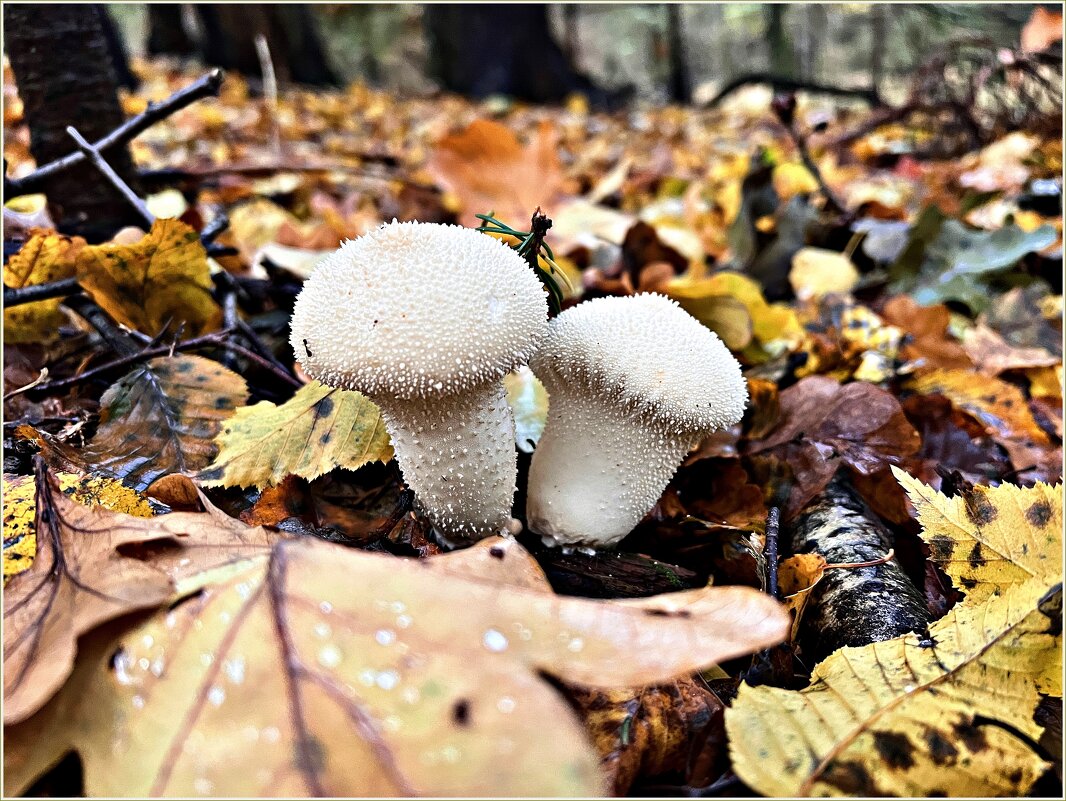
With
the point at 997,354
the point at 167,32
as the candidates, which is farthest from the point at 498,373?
the point at 167,32

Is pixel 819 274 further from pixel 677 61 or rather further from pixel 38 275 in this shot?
pixel 677 61

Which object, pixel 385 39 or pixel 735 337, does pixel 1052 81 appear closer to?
pixel 735 337

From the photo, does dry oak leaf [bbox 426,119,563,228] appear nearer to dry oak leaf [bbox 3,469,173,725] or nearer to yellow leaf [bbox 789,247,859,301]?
yellow leaf [bbox 789,247,859,301]

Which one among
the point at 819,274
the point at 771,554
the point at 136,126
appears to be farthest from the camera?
the point at 819,274

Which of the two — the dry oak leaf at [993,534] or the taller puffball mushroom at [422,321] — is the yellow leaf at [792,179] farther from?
the taller puffball mushroom at [422,321]

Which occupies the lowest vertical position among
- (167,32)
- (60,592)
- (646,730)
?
(646,730)

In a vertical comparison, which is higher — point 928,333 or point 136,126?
point 136,126
